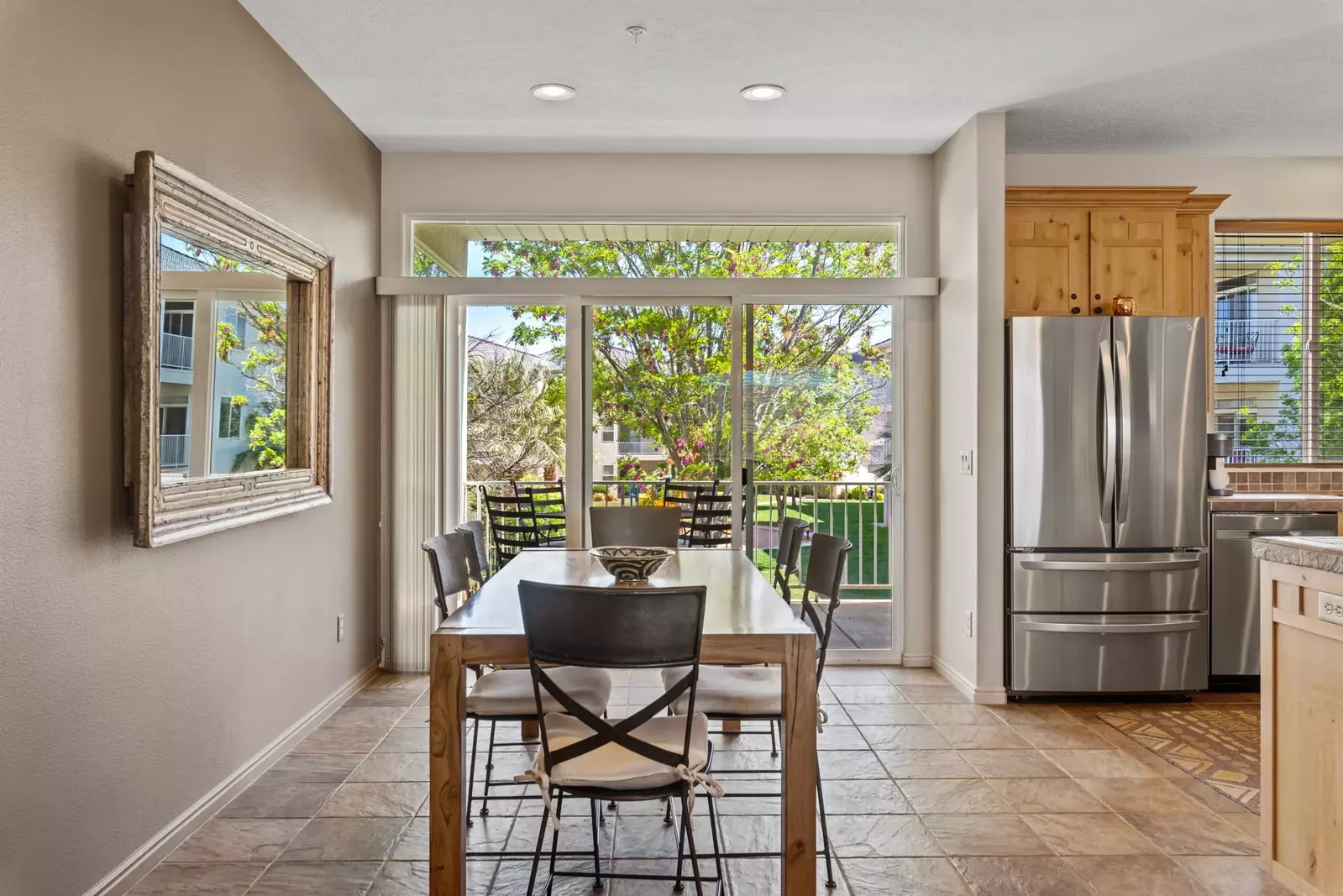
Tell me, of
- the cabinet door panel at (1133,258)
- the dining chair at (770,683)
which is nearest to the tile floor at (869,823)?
the dining chair at (770,683)

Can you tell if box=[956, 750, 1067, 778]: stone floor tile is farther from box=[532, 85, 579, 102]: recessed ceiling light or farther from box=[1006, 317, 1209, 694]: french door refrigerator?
box=[532, 85, 579, 102]: recessed ceiling light

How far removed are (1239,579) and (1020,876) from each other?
2457mm

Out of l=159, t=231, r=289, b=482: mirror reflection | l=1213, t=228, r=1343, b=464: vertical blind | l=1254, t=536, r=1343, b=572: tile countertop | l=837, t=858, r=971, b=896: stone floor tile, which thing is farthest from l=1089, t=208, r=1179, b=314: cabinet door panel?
l=159, t=231, r=289, b=482: mirror reflection

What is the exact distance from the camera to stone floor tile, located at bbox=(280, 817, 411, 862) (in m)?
2.46

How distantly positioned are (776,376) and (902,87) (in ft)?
5.07

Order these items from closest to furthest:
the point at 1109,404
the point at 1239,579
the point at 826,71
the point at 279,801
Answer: the point at 279,801 < the point at 826,71 < the point at 1109,404 < the point at 1239,579

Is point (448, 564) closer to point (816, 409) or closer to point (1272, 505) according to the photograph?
point (816, 409)

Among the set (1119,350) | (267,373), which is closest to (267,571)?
(267,373)

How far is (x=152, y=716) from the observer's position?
238 centimetres

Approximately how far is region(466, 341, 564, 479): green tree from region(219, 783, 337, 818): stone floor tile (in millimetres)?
1954

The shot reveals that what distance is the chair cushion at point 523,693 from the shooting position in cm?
242

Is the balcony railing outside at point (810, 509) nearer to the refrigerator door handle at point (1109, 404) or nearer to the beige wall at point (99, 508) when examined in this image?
the refrigerator door handle at point (1109, 404)

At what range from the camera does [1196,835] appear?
8.61 ft

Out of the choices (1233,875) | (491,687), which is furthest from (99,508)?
(1233,875)
